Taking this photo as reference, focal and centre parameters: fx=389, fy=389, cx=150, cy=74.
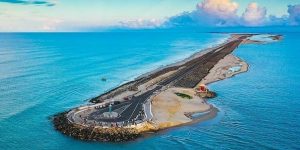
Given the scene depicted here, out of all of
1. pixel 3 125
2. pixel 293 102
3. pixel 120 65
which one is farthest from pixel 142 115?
pixel 120 65

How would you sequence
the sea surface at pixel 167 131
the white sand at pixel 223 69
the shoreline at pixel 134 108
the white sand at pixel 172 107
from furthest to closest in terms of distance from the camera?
the white sand at pixel 223 69 → the white sand at pixel 172 107 → the shoreline at pixel 134 108 → the sea surface at pixel 167 131

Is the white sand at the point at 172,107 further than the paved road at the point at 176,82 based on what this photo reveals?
No

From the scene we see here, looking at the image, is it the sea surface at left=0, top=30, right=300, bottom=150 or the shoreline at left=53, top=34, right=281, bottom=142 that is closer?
the sea surface at left=0, top=30, right=300, bottom=150

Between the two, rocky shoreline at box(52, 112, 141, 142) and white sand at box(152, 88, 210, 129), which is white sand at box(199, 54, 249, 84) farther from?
rocky shoreline at box(52, 112, 141, 142)

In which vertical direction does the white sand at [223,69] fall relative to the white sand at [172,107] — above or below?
below

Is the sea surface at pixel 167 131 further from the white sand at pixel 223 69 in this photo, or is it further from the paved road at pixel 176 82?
the paved road at pixel 176 82

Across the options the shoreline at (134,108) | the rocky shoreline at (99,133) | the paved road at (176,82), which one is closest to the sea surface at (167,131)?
the rocky shoreline at (99,133)

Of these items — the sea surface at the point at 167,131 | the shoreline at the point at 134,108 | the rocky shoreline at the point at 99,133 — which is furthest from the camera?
the shoreline at the point at 134,108

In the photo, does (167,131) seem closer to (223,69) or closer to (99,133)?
(99,133)

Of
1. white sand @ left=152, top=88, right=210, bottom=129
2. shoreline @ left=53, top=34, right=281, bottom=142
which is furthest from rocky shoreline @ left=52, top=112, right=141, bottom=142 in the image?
white sand @ left=152, top=88, right=210, bottom=129

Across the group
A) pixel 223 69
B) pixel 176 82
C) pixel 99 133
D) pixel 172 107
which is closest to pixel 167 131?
pixel 99 133

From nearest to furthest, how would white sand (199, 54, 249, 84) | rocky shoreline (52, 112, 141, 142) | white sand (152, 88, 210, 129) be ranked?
1. rocky shoreline (52, 112, 141, 142)
2. white sand (152, 88, 210, 129)
3. white sand (199, 54, 249, 84)
